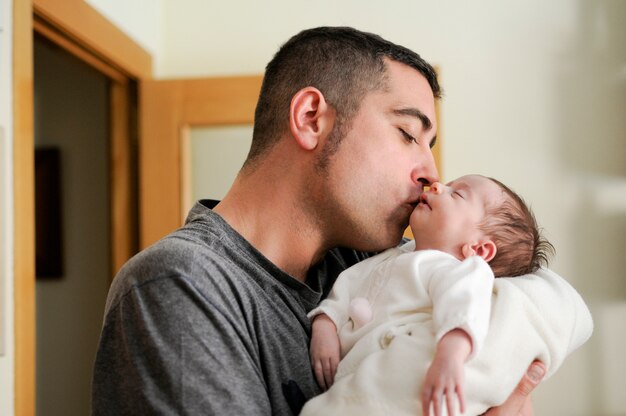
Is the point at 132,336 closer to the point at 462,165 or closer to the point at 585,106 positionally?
the point at 462,165

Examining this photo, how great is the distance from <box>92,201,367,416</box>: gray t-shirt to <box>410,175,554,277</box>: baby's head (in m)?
0.36

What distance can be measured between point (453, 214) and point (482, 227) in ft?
0.20

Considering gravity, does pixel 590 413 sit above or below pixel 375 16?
Result: below

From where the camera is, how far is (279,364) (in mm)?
1116

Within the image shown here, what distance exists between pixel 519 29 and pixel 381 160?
196 centimetres

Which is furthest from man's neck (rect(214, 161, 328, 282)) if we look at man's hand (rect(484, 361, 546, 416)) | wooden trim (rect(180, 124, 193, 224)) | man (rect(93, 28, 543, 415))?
wooden trim (rect(180, 124, 193, 224))

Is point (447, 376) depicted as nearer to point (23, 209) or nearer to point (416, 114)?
point (416, 114)

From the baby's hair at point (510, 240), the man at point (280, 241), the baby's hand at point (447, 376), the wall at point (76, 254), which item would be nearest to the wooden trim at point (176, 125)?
the wall at point (76, 254)

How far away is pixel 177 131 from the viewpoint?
9.41 feet

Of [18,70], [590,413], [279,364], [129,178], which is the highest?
[18,70]

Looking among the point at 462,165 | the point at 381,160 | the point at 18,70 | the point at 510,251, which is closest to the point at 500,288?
the point at 510,251

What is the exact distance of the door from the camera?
2.86m

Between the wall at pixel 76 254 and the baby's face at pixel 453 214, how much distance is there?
242 cm

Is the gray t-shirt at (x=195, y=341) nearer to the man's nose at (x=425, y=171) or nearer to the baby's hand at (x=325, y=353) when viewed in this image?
the baby's hand at (x=325, y=353)
